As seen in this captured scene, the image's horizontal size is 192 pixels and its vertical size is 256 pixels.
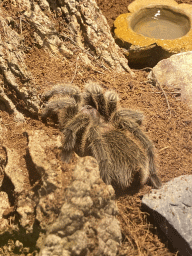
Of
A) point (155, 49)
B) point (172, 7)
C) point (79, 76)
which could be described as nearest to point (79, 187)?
point (79, 76)

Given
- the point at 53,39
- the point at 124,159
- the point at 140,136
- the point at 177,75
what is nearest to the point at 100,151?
the point at 124,159

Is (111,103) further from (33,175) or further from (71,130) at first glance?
(33,175)

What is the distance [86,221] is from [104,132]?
915 millimetres

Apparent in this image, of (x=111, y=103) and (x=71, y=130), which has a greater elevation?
(x=111, y=103)

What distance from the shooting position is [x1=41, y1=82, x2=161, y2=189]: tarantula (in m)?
2.34

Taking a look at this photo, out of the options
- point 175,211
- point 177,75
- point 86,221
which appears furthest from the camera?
point 177,75

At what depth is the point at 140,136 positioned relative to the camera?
99.5 inches

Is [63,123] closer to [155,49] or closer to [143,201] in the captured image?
[143,201]

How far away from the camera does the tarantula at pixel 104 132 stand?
2.34 m

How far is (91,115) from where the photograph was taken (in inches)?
103

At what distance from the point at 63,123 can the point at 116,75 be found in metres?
1.18

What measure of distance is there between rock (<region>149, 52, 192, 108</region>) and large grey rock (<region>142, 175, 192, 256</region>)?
127 centimetres

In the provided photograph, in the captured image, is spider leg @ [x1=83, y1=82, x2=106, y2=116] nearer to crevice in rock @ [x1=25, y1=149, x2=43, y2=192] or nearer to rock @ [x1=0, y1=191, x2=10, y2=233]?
crevice in rock @ [x1=25, y1=149, x2=43, y2=192]

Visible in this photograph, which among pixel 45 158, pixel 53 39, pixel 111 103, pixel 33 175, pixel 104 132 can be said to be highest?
pixel 53 39
